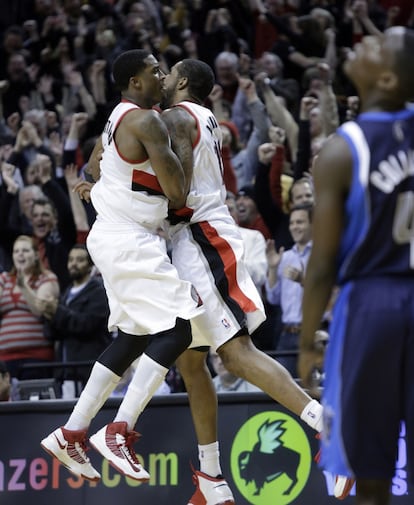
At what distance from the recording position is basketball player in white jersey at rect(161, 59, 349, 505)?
572 centimetres

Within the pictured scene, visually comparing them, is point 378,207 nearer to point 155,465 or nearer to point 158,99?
point 158,99

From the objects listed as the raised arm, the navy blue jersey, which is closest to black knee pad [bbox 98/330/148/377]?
the raised arm

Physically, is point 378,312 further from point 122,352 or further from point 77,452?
point 77,452

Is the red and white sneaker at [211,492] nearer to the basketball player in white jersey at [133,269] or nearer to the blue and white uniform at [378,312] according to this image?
the basketball player in white jersey at [133,269]

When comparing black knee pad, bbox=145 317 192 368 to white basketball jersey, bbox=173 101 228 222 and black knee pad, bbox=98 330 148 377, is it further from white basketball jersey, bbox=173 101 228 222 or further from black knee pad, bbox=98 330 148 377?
white basketball jersey, bbox=173 101 228 222

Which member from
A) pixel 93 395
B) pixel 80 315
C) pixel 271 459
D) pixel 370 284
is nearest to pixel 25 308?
pixel 80 315

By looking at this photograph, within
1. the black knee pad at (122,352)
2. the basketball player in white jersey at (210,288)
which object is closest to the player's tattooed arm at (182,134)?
the basketball player in white jersey at (210,288)

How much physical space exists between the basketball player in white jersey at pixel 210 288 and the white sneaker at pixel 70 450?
0.57m

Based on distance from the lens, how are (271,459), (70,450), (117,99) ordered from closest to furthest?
(70,450)
(271,459)
(117,99)

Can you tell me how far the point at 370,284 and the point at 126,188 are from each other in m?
2.18

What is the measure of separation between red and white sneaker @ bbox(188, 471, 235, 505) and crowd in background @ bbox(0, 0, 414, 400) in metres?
2.70

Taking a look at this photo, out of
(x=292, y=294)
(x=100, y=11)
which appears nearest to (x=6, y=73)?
(x=100, y=11)

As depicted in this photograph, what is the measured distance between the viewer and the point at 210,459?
5832mm

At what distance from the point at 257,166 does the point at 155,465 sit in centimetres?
400
